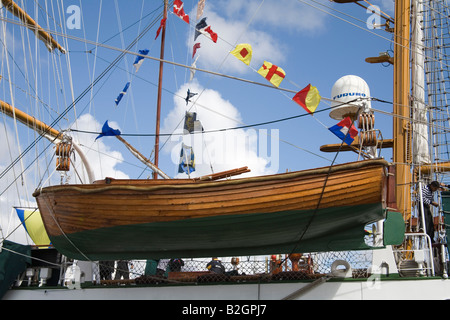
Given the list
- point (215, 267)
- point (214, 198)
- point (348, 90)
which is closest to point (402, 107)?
point (348, 90)

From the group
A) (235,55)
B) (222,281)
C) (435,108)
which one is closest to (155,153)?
(235,55)

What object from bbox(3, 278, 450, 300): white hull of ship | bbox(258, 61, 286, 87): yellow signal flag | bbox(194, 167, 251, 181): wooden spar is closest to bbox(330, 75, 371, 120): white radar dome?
bbox(258, 61, 286, 87): yellow signal flag

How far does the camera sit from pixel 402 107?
1319 centimetres

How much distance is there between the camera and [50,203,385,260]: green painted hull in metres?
7.13

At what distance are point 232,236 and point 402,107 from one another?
7.78 m

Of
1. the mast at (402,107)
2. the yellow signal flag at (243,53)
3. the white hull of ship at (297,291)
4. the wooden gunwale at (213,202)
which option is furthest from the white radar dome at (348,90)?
the white hull of ship at (297,291)

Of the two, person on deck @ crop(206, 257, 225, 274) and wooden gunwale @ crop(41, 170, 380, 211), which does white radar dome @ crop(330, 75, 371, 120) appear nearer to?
wooden gunwale @ crop(41, 170, 380, 211)

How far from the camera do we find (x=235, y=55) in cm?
915

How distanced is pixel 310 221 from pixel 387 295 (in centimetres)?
176

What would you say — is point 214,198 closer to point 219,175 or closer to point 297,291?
point 219,175

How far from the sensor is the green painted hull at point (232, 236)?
23.4 feet

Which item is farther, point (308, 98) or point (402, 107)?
point (402, 107)

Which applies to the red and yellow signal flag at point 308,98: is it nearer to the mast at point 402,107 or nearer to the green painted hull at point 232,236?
the green painted hull at point 232,236

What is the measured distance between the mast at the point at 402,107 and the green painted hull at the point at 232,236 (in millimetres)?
4529
